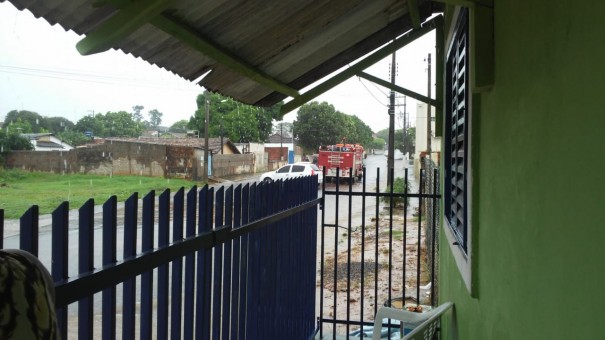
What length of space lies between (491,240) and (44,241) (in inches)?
455

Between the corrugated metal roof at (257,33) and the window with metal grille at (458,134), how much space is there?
0.52m

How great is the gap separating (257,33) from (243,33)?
105 millimetres

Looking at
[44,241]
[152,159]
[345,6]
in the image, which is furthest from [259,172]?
[345,6]

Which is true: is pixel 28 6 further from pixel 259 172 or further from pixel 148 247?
pixel 259 172

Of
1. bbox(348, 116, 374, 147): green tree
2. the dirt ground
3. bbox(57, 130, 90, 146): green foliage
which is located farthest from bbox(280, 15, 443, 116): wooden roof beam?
bbox(348, 116, 374, 147): green tree

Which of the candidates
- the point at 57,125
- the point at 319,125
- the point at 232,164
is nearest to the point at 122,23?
the point at 232,164

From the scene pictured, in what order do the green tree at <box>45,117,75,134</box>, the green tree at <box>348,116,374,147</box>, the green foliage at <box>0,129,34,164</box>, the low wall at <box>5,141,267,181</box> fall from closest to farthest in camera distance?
the green foliage at <box>0,129,34,164</box>, the low wall at <box>5,141,267,181</box>, the green tree at <box>45,117,75,134</box>, the green tree at <box>348,116,374,147</box>

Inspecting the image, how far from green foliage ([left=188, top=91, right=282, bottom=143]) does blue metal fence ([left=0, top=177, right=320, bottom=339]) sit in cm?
4215

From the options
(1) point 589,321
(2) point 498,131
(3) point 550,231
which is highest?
(2) point 498,131

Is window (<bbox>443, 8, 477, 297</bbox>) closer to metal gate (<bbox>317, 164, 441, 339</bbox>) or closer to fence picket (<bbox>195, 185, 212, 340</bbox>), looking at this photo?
metal gate (<bbox>317, 164, 441, 339</bbox>)

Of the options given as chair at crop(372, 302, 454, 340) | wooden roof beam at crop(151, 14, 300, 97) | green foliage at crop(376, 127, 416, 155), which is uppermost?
Result: green foliage at crop(376, 127, 416, 155)

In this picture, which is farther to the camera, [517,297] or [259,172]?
[259,172]

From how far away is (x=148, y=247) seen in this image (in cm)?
179

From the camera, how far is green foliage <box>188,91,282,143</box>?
4747 centimetres
